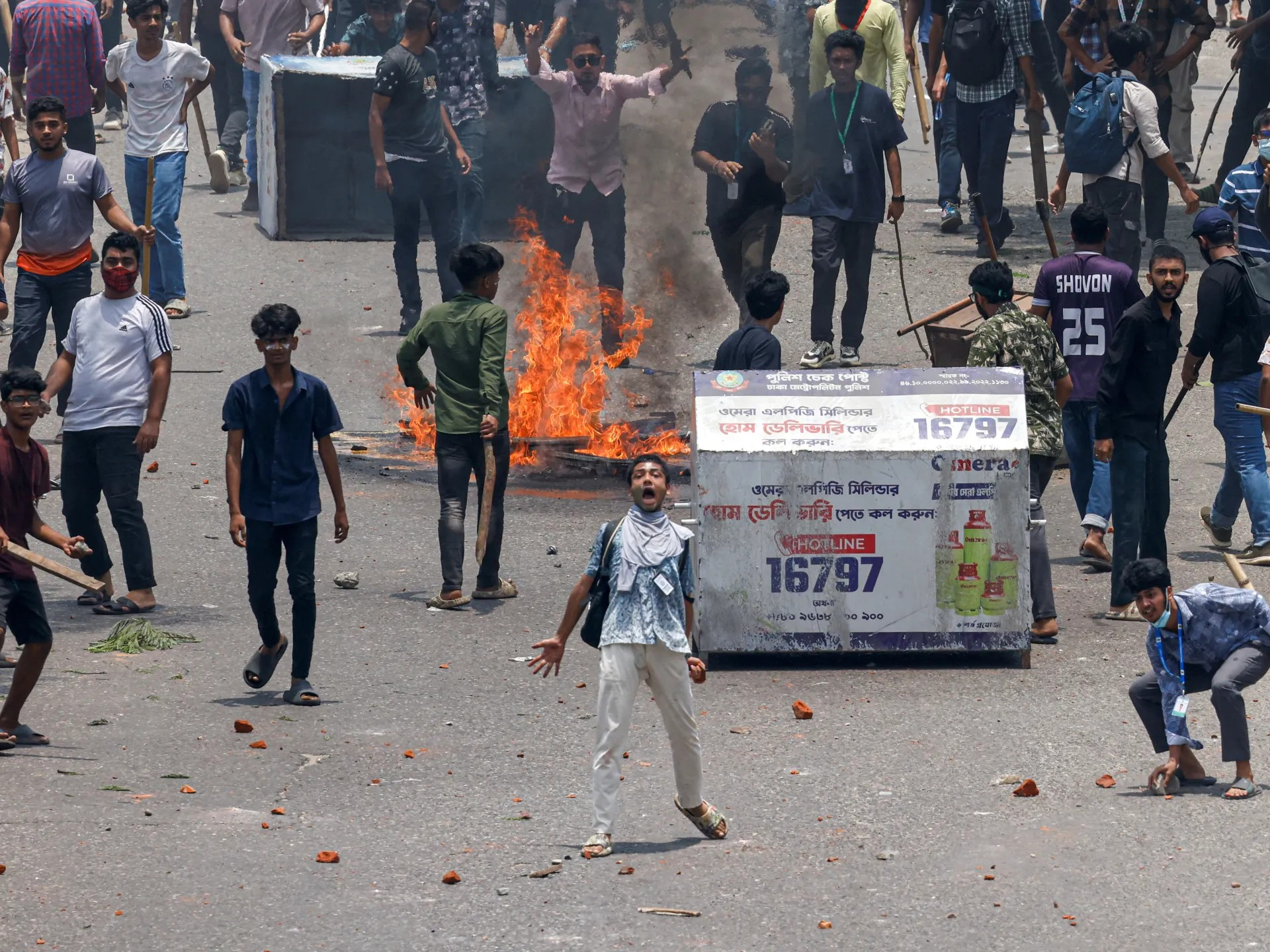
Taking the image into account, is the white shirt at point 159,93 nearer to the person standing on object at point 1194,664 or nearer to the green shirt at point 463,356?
the green shirt at point 463,356

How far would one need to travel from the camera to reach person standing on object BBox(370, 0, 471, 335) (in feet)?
49.9

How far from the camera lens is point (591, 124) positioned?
14961 millimetres

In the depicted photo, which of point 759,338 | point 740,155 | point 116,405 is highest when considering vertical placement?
point 740,155

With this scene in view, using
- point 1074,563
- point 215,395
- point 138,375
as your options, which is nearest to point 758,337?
point 1074,563

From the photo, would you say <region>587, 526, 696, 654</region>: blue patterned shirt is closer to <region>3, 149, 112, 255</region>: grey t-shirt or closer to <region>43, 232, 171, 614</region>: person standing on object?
<region>43, 232, 171, 614</region>: person standing on object

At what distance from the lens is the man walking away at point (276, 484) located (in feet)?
28.0

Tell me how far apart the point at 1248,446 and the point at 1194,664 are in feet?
11.3

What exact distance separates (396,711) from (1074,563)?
4.28 m

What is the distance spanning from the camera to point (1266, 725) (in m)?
8.23

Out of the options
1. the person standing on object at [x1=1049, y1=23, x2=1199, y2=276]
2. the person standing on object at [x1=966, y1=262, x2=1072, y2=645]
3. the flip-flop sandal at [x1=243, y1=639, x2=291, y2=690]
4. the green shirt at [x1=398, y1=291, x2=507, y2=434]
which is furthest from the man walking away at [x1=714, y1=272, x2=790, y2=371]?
the person standing on object at [x1=1049, y1=23, x2=1199, y2=276]

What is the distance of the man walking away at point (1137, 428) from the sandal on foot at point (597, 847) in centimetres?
398

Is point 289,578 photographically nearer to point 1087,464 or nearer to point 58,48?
point 1087,464

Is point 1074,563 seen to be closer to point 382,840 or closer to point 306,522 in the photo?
point 306,522

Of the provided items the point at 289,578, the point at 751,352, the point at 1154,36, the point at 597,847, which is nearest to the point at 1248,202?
the point at 751,352
